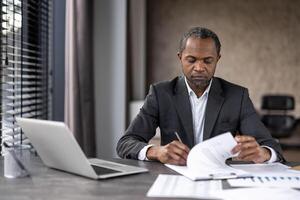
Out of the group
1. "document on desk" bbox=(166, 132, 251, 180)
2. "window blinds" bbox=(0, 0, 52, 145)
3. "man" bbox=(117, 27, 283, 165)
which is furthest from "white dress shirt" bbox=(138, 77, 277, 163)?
"window blinds" bbox=(0, 0, 52, 145)

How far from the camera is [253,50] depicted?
221 inches

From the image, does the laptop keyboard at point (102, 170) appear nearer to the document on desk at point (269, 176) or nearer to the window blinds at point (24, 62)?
the document on desk at point (269, 176)

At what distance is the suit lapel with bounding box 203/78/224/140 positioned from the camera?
2.06m

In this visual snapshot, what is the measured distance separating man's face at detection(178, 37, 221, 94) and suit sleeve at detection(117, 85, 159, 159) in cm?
25

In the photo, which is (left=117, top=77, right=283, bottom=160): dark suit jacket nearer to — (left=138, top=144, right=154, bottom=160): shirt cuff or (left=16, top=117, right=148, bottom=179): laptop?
(left=138, top=144, right=154, bottom=160): shirt cuff

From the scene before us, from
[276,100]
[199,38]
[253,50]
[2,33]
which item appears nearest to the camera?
[199,38]

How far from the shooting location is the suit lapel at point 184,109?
6.89 ft

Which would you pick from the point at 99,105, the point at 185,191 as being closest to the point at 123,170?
the point at 185,191

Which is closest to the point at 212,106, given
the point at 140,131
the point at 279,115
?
the point at 140,131

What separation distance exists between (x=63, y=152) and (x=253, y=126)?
3.16ft

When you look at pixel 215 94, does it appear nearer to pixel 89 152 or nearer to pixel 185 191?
pixel 185 191

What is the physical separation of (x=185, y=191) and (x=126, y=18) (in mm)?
3286

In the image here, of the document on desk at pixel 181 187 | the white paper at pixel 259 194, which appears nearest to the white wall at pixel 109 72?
the document on desk at pixel 181 187

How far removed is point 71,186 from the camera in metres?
1.33
